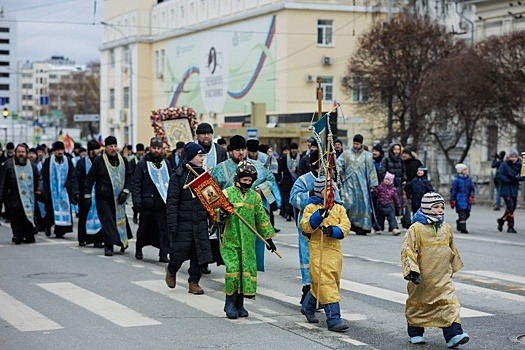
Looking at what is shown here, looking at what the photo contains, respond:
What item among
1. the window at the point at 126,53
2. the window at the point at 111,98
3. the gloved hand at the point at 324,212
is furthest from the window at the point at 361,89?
the window at the point at 111,98

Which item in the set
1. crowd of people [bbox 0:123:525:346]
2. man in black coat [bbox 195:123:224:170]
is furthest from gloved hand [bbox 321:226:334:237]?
man in black coat [bbox 195:123:224:170]

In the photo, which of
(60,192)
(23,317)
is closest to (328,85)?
(60,192)

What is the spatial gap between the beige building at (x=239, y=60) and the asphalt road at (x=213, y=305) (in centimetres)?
2775

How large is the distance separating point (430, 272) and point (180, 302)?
3635mm

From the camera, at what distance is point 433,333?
10.1 meters

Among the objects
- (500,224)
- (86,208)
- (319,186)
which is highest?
(319,186)

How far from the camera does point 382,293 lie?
498 inches

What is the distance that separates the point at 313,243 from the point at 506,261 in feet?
22.3

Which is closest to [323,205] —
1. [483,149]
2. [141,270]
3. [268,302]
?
[268,302]

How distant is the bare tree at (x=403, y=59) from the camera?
41688 millimetres

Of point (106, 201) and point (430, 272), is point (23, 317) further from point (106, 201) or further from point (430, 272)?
point (106, 201)

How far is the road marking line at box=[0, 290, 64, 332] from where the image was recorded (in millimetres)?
10312

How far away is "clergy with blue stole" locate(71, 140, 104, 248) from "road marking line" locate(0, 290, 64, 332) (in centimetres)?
626

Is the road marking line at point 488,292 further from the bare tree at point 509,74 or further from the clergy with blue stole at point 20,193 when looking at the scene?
the bare tree at point 509,74
